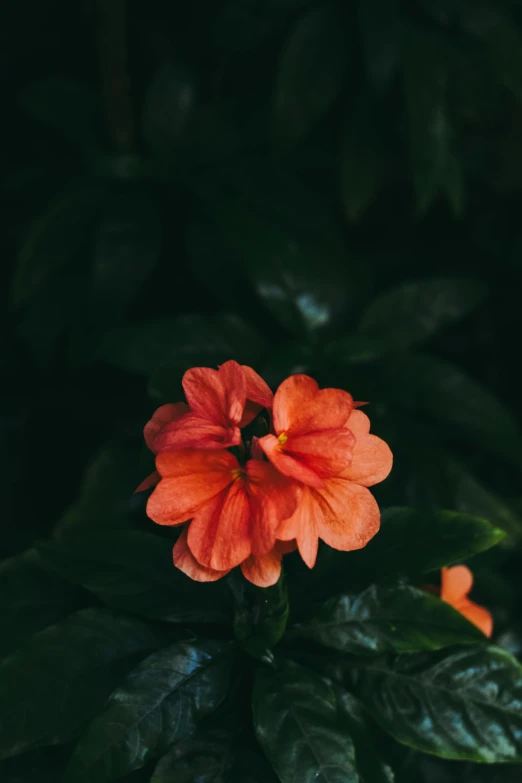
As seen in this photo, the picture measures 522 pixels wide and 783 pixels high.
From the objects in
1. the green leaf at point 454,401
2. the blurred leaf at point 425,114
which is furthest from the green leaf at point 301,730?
the blurred leaf at point 425,114

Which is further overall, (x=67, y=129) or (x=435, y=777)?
(x=67, y=129)

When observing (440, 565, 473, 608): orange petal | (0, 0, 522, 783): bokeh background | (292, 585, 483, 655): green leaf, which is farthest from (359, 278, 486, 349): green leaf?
(292, 585, 483, 655): green leaf

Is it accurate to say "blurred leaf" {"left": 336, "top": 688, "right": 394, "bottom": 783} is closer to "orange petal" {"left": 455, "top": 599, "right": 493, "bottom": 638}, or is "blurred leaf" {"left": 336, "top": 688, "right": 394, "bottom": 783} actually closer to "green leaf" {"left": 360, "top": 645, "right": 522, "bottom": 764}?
"green leaf" {"left": 360, "top": 645, "right": 522, "bottom": 764}

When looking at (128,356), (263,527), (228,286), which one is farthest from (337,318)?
(263,527)

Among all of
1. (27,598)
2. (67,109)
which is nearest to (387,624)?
(27,598)

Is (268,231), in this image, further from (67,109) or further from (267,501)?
(267,501)

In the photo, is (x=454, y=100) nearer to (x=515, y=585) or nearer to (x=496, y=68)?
(x=496, y=68)
